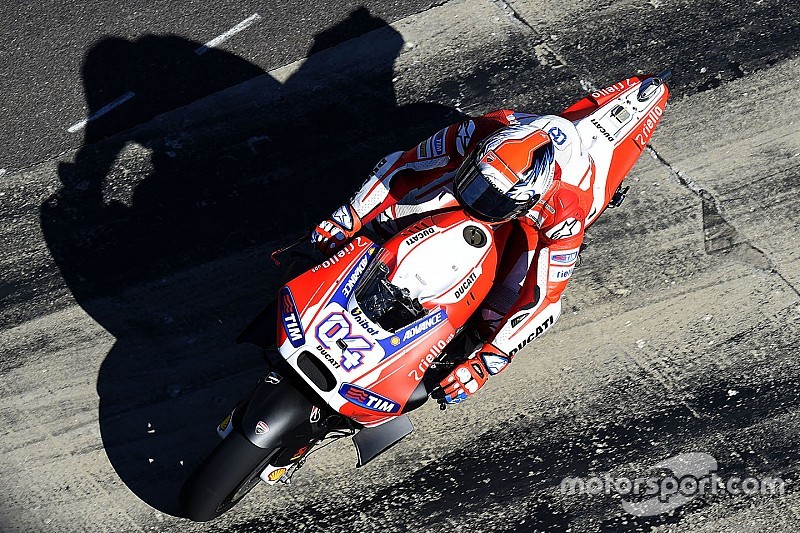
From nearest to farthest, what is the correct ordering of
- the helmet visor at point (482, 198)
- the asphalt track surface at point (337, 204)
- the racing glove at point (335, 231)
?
1. the helmet visor at point (482, 198)
2. the racing glove at point (335, 231)
3. the asphalt track surface at point (337, 204)

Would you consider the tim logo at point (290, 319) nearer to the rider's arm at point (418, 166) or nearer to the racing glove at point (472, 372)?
the rider's arm at point (418, 166)

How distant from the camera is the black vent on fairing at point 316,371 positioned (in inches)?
257

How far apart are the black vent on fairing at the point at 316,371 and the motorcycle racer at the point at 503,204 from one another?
1193 millimetres

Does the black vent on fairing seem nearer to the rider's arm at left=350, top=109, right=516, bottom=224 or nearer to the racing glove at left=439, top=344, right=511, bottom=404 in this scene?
the racing glove at left=439, top=344, right=511, bottom=404

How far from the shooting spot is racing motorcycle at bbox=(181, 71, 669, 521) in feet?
21.6

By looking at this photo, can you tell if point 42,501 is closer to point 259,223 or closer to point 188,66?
point 259,223

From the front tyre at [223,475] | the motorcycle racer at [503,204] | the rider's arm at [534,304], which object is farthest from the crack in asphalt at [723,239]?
the front tyre at [223,475]

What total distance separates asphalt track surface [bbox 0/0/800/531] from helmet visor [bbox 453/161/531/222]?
2.04 meters

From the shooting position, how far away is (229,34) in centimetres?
978

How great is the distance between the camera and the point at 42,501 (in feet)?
25.7

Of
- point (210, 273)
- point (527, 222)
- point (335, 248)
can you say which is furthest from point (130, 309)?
point (527, 222)

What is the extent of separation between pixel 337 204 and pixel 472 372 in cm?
272

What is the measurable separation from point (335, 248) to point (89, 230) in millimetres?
2990

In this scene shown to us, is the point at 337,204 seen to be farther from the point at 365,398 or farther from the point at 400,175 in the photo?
the point at 365,398
